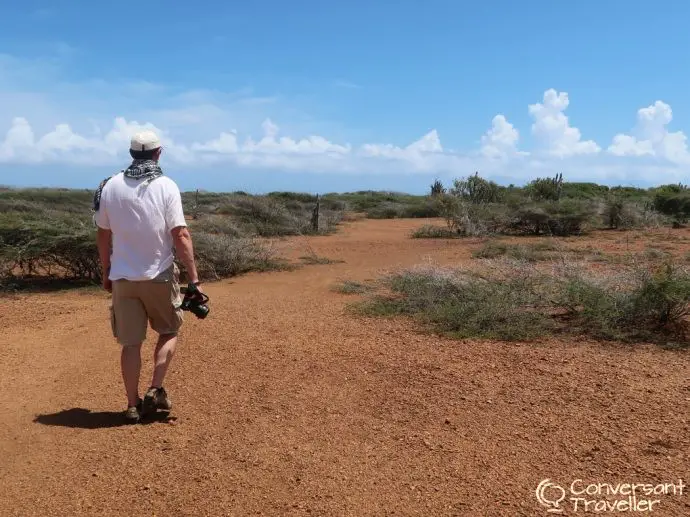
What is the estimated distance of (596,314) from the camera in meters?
6.32

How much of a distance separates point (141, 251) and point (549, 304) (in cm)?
507

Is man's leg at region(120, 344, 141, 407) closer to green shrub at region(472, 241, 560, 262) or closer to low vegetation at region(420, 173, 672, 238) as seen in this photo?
green shrub at region(472, 241, 560, 262)

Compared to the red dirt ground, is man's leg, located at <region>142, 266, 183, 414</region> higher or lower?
higher

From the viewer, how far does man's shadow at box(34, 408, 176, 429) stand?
12.6 feet

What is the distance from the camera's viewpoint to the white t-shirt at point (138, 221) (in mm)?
3660

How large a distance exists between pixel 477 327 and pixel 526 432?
2651 millimetres

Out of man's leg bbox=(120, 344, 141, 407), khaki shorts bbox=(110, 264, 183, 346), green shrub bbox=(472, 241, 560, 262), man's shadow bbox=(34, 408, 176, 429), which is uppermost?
khaki shorts bbox=(110, 264, 183, 346)

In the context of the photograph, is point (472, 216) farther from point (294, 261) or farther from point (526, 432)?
point (526, 432)

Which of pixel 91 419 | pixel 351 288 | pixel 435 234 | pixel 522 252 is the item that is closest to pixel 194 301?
pixel 91 419

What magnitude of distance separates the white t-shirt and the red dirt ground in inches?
40.2

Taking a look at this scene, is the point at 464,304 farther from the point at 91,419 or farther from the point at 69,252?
the point at 69,252

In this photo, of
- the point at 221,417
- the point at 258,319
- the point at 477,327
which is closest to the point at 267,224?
the point at 258,319

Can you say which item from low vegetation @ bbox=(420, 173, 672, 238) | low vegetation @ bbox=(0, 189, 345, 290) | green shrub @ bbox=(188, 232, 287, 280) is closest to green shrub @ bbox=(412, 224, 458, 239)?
low vegetation @ bbox=(420, 173, 672, 238)

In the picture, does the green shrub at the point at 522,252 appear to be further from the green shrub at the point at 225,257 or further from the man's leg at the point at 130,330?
the man's leg at the point at 130,330
